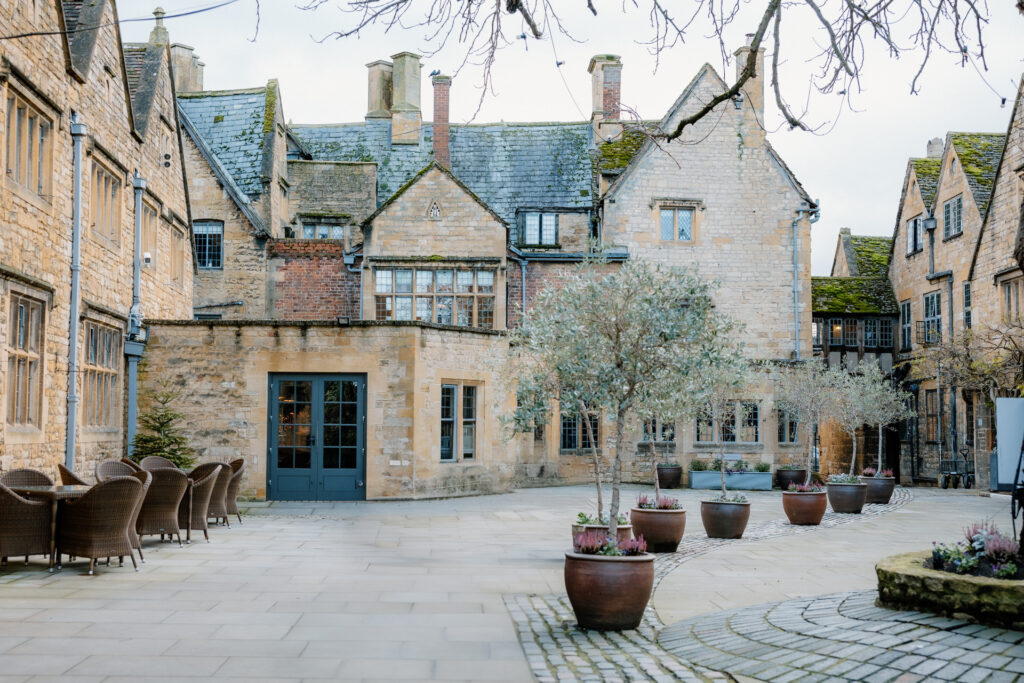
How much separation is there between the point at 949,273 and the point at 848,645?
27.4 meters

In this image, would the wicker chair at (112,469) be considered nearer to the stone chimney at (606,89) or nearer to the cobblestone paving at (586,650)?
the cobblestone paving at (586,650)

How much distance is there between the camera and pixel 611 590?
7551mm

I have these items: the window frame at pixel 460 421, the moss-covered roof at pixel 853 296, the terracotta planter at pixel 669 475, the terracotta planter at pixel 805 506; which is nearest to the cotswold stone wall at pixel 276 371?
the window frame at pixel 460 421

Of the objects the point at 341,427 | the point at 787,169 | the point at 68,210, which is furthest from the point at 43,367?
the point at 787,169

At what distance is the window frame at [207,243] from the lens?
27.9 meters

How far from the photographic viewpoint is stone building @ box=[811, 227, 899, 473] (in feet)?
113

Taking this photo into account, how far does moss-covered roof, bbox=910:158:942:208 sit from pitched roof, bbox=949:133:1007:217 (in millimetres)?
1912

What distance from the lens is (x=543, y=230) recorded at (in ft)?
96.8

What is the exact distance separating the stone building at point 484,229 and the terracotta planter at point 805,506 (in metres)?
5.74

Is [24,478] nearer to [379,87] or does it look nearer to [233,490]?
[233,490]

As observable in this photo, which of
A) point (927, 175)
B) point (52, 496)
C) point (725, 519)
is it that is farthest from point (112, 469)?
point (927, 175)

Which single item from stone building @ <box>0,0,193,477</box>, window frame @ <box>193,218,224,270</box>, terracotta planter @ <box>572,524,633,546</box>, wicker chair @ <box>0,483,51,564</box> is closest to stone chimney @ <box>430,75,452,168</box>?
window frame @ <box>193,218,224,270</box>

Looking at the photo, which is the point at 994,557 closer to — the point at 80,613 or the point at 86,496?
the point at 80,613

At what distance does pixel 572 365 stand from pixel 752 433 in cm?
1926
